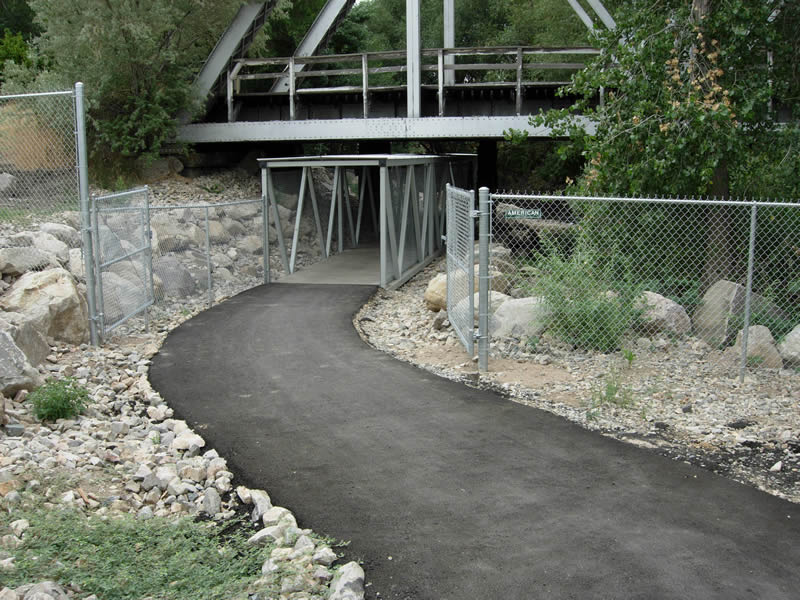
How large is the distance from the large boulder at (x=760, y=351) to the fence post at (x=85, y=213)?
25.0ft

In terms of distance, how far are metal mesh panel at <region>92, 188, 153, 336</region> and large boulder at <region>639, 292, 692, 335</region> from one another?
21.7 feet

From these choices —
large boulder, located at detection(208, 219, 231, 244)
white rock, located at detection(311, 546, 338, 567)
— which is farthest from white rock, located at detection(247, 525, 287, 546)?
large boulder, located at detection(208, 219, 231, 244)

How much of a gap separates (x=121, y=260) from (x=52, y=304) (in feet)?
5.56

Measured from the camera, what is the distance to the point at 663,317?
9.56 metres

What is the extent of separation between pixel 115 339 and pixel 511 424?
570 cm

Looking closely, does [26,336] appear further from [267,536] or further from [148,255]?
[267,536]

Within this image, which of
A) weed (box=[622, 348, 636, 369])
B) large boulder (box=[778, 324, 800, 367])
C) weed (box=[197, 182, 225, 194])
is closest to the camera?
weed (box=[622, 348, 636, 369])

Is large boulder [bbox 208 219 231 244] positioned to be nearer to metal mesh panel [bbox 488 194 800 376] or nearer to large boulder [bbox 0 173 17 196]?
large boulder [bbox 0 173 17 196]

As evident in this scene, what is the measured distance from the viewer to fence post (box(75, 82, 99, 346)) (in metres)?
8.84

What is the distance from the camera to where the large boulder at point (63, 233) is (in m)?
11.9

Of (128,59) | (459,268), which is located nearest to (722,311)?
Answer: (459,268)

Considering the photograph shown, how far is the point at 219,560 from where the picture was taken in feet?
14.9

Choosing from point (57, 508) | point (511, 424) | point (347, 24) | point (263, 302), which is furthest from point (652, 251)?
point (347, 24)

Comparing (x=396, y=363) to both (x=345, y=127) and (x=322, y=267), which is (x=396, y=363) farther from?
(x=345, y=127)
